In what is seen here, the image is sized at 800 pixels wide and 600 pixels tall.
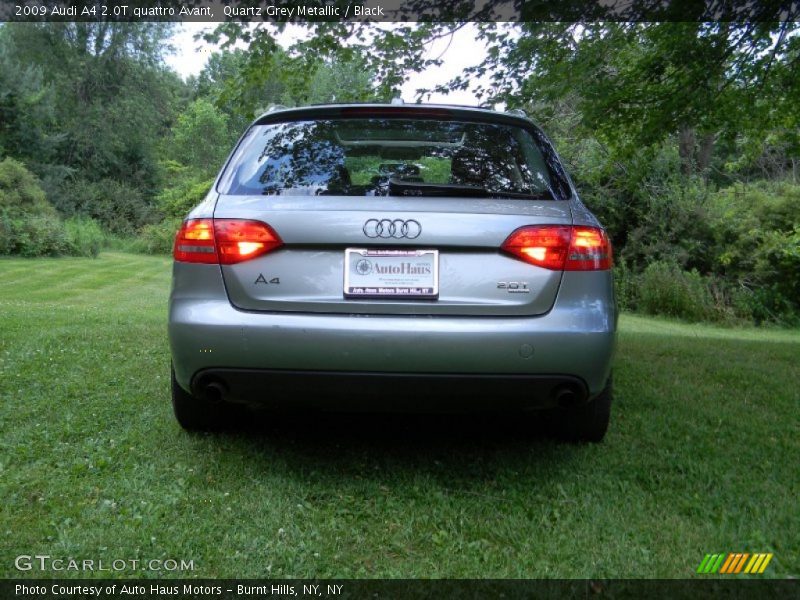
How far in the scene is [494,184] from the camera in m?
2.96

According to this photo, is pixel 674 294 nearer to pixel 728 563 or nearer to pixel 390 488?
pixel 390 488

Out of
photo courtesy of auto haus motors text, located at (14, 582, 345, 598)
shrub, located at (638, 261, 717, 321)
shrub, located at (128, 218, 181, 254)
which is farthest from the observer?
shrub, located at (128, 218, 181, 254)

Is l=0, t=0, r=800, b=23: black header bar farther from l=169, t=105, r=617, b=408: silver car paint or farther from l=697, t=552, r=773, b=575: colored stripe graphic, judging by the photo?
l=697, t=552, r=773, b=575: colored stripe graphic

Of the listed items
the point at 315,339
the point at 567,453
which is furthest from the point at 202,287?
the point at 567,453

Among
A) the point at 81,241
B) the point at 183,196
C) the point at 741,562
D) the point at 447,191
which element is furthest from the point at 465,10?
the point at 183,196

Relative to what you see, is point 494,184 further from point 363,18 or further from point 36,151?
point 36,151

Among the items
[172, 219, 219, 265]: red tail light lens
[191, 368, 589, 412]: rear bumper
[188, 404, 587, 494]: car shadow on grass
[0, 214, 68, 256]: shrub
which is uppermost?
[172, 219, 219, 265]: red tail light lens

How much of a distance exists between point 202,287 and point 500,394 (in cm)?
127

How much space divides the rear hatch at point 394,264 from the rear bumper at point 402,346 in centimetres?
5

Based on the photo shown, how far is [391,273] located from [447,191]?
1.43ft

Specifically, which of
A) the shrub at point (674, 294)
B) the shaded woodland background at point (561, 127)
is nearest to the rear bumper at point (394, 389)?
the shaded woodland background at point (561, 127)

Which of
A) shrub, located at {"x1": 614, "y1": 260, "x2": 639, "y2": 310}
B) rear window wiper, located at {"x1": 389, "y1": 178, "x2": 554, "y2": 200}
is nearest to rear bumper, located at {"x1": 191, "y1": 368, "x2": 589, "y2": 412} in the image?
rear window wiper, located at {"x1": 389, "y1": 178, "x2": 554, "y2": 200}

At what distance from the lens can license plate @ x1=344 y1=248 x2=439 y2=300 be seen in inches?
107

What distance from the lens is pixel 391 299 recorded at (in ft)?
8.90
